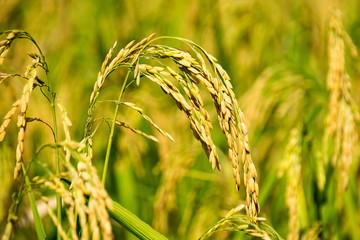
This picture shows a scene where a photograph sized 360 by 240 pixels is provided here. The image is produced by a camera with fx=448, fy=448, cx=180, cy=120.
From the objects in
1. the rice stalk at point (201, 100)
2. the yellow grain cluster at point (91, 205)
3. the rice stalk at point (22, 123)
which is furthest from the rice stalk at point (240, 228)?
the rice stalk at point (22, 123)

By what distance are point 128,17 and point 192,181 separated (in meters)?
1.31

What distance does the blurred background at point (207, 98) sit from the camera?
2.08 m

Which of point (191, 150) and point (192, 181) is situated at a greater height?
point (191, 150)

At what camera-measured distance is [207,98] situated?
9.50 ft

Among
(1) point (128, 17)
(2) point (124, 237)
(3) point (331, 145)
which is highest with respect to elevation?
(1) point (128, 17)

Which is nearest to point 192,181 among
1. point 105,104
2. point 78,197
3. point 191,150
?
point 191,150

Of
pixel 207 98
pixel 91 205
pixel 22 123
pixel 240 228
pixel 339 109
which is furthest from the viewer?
pixel 207 98

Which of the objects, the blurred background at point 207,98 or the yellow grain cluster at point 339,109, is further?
the blurred background at point 207,98

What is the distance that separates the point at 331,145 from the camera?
6.64 ft

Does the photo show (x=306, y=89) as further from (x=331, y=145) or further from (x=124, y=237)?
(x=124, y=237)

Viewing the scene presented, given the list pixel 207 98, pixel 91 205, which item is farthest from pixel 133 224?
pixel 207 98

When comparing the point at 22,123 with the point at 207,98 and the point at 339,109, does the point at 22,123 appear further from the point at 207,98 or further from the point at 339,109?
the point at 207,98

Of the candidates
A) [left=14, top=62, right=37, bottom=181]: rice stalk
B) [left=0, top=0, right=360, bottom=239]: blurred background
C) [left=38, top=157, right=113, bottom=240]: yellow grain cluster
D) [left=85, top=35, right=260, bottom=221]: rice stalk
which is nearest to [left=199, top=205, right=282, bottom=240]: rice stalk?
[left=85, top=35, right=260, bottom=221]: rice stalk

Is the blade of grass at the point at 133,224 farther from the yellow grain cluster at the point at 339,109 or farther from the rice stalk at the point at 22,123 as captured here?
the yellow grain cluster at the point at 339,109
